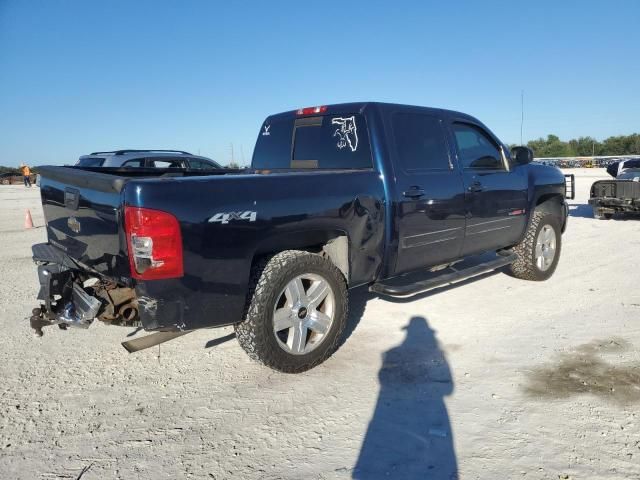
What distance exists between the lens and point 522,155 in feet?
17.5

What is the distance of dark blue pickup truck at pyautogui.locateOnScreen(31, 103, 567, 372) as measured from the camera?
2807 mm

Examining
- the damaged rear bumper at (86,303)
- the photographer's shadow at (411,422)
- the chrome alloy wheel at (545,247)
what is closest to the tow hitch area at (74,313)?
the damaged rear bumper at (86,303)

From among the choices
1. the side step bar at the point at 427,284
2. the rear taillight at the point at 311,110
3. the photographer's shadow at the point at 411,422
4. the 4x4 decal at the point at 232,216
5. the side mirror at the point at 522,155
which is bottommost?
the photographer's shadow at the point at 411,422

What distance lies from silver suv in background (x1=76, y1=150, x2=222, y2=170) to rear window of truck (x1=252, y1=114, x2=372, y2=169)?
5.64m

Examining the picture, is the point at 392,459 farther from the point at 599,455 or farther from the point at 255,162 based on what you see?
the point at 255,162

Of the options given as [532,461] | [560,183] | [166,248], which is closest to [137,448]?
[166,248]

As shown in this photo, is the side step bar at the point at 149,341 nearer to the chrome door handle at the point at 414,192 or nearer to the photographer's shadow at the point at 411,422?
the photographer's shadow at the point at 411,422

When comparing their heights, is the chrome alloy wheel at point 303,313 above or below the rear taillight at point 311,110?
below

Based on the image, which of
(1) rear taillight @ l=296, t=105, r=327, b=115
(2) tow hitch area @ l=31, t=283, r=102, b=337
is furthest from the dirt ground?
(1) rear taillight @ l=296, t=105, r=327, b=115

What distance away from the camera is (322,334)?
365 cm

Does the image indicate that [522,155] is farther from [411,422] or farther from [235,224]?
[235,224]

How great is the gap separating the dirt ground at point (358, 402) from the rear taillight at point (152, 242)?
98 cm

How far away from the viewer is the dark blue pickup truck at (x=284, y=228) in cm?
281

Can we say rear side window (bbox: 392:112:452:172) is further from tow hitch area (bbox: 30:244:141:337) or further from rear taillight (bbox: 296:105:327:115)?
tow hitch area (bbox: 30:244:141:337)
